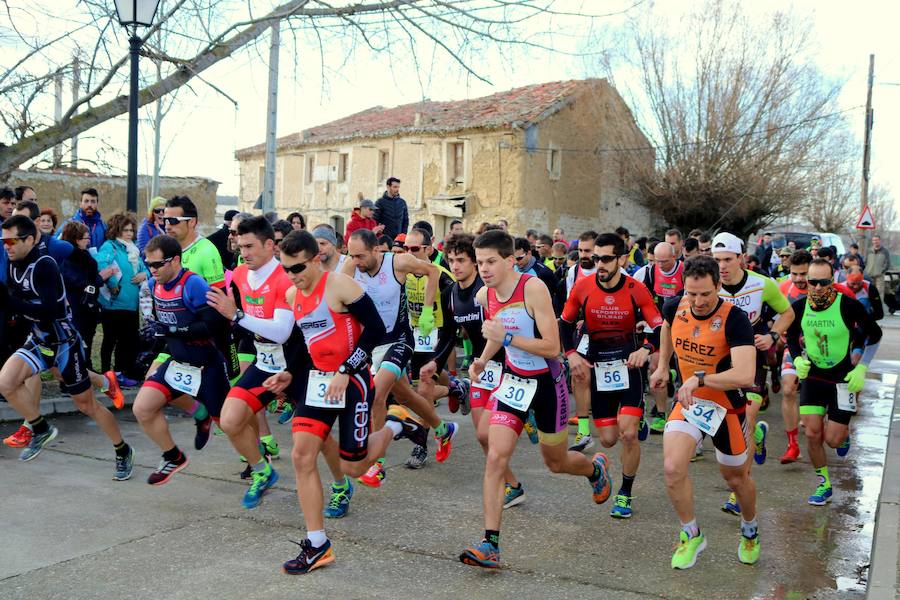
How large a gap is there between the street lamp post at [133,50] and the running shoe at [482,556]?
262 inches

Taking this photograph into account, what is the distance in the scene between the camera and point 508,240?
5688mm

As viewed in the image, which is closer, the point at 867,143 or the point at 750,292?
the point at 750,292

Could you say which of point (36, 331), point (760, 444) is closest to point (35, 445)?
point (36, 331)

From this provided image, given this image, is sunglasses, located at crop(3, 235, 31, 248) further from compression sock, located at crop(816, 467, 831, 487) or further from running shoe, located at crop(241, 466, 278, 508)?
compression sock, located at crop(816, 467, 831, 487)

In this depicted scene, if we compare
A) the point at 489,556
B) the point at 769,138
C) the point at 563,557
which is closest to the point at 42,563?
the point at 489,556

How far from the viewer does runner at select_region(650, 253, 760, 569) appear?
530cm

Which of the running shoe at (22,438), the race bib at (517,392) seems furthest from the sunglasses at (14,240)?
the race bib at (517,392)

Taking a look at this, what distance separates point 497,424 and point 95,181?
87.2 ft

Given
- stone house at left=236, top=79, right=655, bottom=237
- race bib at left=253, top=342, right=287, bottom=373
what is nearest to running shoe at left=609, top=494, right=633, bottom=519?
race bib at left=253, top=342, right=287, bottom=373

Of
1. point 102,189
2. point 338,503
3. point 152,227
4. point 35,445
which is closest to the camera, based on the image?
point 338,503

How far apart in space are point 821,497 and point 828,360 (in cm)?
104

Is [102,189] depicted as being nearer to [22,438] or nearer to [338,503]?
[22,438]

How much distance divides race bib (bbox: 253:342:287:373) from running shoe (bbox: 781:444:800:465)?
4.73 metres

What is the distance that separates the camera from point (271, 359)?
630 centimetres
